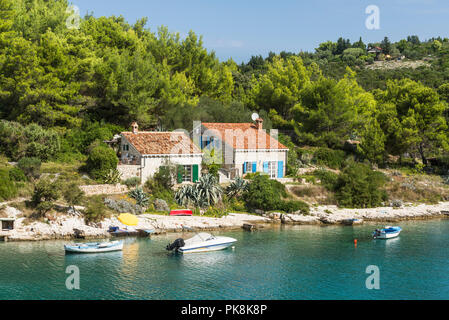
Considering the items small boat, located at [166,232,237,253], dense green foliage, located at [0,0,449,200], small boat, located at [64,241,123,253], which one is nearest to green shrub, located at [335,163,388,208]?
dense green foliage, located at [0,0,449,200]

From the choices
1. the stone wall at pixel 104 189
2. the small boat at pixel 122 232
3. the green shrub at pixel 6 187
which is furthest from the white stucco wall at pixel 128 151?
the green shrub at pixel 6 187

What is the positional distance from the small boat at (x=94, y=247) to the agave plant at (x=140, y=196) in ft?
27.7

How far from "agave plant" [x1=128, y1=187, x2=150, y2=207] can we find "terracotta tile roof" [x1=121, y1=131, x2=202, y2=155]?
4.23m

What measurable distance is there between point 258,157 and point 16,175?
82.1 feet

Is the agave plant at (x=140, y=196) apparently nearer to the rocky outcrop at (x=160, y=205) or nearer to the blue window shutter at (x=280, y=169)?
the rocky outcrop at (x=160, y=205)

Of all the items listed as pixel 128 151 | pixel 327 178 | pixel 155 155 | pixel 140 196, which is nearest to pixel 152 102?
pixel 128 151

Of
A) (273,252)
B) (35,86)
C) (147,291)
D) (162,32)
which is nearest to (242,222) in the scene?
(273,252)

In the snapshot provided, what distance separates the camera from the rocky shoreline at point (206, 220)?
37.0 m

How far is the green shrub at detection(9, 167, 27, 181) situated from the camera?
40.8 metres

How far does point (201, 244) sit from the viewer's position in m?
35.3

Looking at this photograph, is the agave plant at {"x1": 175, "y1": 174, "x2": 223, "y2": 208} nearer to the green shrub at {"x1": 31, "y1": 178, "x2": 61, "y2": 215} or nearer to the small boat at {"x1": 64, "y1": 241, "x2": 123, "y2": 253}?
the small boat at {"x1": 64, "y1": 241, "x2": 123, "y2": 253}

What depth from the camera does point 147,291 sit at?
26578 mm

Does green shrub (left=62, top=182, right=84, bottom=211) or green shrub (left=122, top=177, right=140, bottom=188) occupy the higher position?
green shrub (left=122, top=177, right=140, bottom=188)

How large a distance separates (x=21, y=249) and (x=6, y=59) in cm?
2288
